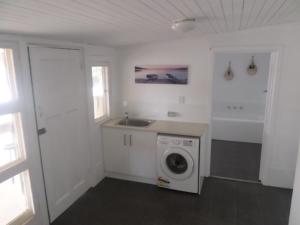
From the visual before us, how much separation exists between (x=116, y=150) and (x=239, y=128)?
114 inches

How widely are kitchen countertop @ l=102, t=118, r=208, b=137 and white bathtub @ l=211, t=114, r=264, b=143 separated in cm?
175

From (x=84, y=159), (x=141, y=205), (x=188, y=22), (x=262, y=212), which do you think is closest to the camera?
(x=188, y=22)

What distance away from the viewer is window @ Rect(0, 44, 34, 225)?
205 cm

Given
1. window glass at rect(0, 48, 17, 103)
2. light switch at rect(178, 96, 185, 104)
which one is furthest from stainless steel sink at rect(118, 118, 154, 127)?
window glass at rect(0, 48, 17, 103)

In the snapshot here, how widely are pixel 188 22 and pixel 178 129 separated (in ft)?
5.66

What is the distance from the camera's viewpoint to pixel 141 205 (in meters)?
2.95

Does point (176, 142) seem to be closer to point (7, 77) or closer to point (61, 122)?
point (61, 122)

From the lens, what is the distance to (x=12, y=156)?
2.18 m

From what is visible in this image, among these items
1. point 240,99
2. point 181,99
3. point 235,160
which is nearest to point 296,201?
point 181,99

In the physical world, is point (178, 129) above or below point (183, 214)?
above

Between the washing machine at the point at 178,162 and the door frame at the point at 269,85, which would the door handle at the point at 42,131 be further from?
the door frame at the point at 269,85

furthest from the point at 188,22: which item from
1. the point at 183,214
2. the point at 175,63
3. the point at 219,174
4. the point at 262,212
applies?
the point at 219,174

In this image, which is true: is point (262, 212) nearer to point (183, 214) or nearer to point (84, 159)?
point (183, 214)

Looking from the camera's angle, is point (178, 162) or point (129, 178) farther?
point (129, 178)
